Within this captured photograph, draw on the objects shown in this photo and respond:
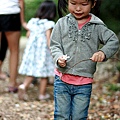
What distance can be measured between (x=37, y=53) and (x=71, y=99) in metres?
2.15

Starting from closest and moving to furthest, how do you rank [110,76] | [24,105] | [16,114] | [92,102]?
[16,114]
[24,105]
[92,102]
[110,76]

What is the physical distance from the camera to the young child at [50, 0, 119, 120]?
3020 mm

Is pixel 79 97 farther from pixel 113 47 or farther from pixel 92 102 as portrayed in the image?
pixel 92 102

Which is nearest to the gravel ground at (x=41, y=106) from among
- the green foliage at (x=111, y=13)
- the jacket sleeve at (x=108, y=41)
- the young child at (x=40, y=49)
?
the young child at (x=40, y=49)

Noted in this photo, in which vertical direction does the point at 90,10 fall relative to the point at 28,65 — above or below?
above

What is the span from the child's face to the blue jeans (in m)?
0.54

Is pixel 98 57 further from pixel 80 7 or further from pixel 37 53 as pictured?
pixel 37 53

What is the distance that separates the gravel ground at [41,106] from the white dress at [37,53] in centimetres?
39

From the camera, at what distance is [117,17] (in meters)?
5.83

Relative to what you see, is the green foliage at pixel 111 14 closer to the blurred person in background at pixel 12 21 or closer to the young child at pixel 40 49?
the young child at pixel 40 49

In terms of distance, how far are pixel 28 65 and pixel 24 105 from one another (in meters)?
0.68

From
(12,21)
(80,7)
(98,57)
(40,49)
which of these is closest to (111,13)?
(40,49)

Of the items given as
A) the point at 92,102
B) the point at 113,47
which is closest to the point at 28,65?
the point at 92,102

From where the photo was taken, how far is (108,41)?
3002 mm
